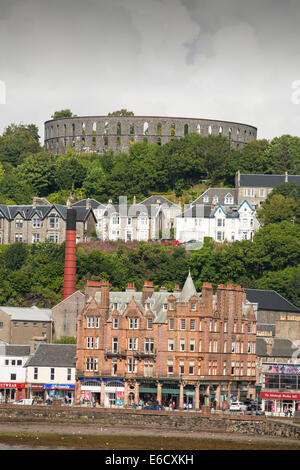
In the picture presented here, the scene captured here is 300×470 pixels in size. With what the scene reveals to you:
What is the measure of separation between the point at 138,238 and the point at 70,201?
14.6 metres

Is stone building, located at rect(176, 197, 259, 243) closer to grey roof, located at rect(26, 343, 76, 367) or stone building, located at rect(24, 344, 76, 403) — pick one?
grey roof, located at rect(26, 343, 76, 367)

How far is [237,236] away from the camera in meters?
179

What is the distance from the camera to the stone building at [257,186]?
192000 mm

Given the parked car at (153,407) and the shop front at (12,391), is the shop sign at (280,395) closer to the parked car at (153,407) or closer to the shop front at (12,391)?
the parked car at (153,407)

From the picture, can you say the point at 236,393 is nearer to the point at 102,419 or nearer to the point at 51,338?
the point at 102,419

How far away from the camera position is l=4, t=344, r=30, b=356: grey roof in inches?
5349

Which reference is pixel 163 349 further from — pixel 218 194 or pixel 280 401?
pixel 218 194

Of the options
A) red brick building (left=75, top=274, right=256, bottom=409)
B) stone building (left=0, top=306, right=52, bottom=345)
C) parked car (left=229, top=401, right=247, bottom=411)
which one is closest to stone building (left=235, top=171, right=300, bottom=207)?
stone building (left=0, top=306, right=52, bottom=345)

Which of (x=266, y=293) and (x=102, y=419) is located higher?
(x=266, y=293)

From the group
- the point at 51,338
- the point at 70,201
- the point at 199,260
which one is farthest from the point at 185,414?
the point at 70,201

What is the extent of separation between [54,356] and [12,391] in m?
5.53

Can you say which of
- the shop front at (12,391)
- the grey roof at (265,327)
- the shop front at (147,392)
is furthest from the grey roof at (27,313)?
the shop front at (147,392)
